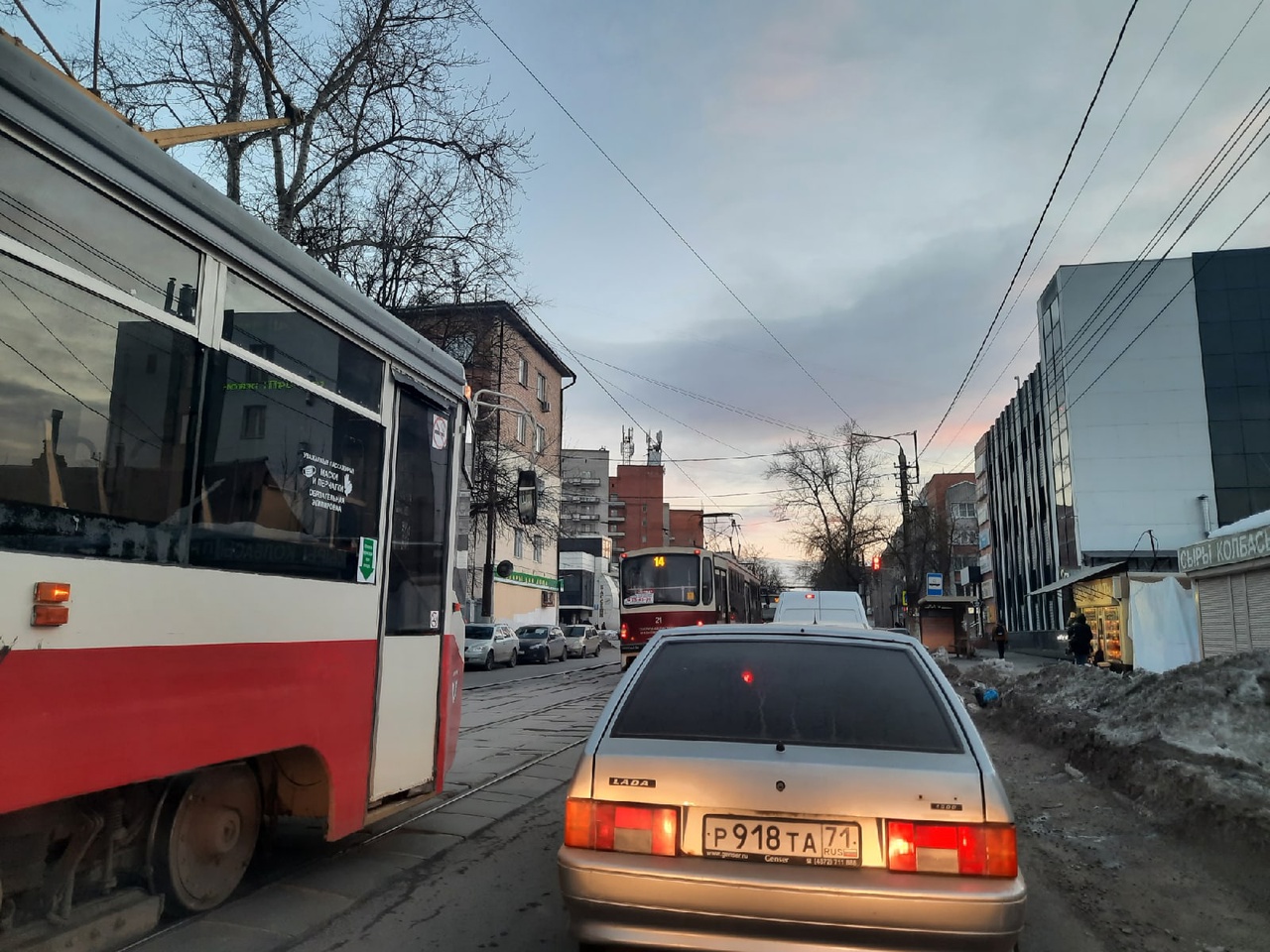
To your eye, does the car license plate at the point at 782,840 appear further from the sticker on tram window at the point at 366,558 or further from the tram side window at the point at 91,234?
the tram side window at the point at 91,234

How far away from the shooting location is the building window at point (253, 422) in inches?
156

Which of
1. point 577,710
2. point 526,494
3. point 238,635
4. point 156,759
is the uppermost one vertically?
point 526,494

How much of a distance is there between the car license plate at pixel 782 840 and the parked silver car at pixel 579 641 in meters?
35.7

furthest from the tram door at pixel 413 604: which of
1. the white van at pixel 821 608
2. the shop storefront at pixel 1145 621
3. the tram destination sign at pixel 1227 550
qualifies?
the shop storefront at pixel 1145 621

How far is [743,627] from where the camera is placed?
4.33 m

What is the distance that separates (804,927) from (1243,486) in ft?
134

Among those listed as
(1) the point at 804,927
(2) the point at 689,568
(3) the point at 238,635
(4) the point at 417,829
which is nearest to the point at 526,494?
(4) the point at 417,829

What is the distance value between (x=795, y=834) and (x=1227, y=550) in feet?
55.2

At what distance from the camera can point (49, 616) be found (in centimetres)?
285

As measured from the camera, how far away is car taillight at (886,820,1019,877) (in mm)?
3010

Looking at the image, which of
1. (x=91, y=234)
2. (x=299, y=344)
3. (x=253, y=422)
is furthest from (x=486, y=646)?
(x=91, y=234)

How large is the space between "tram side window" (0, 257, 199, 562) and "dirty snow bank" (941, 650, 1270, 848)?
6.61 metres

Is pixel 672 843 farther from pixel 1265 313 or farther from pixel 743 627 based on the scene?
pixel 1265 313

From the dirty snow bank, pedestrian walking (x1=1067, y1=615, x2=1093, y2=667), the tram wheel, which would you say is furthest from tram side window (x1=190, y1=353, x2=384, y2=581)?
pedestrian walking (x1=1067, y1=615, x2=1093, y2=667)
